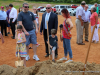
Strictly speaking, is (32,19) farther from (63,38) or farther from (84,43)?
(84,43)

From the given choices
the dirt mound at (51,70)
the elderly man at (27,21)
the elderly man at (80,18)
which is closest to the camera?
the dirt mound at (51,70)

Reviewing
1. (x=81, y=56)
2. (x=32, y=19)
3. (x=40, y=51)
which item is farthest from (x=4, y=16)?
(x=81, y=56)

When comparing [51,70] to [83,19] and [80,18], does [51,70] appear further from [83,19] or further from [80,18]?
[83,19]

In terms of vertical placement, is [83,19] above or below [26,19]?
below

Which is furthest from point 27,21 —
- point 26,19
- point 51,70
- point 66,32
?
point 51,70

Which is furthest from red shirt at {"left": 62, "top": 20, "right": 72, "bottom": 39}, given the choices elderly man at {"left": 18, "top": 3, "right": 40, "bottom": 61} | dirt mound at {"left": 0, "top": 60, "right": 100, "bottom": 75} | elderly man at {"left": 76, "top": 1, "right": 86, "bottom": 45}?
elderly man at {"left": 76, "top": 1, "right": 86, "bottom": 45}

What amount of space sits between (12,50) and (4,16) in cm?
310

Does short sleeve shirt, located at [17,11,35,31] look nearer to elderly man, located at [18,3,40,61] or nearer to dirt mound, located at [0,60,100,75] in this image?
elderly man, located at [18,3,40,61]

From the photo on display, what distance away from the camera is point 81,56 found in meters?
6.31

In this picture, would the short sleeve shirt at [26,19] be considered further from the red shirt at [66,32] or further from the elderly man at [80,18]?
the elderly man at [80,18]

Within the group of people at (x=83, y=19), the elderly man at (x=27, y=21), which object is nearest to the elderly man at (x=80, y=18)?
the group of people at (x=83, y=19)

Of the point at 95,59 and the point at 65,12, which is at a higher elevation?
the point at 65,12

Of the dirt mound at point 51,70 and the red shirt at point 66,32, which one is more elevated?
the red shirt at point 66,32

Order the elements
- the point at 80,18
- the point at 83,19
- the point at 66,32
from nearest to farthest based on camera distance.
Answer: the point at 66,32 → the point at 80,18 → the point at 83,19
